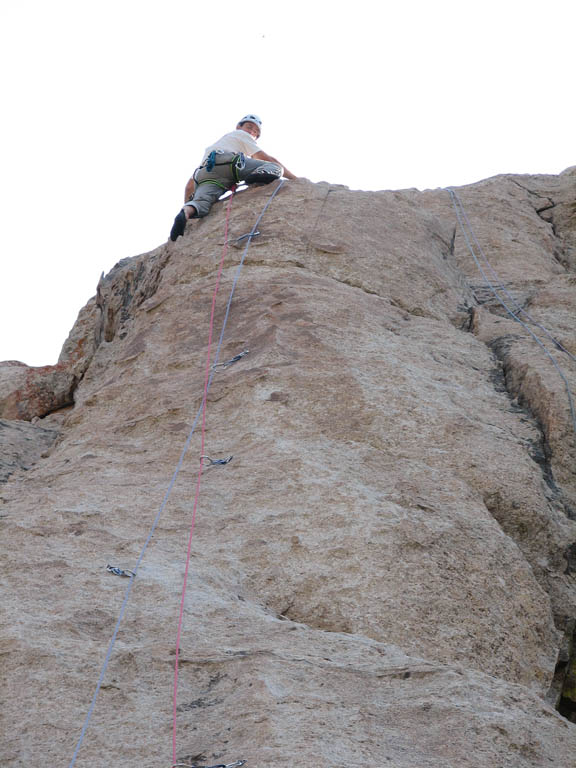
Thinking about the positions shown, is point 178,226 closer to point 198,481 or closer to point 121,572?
point 198,481

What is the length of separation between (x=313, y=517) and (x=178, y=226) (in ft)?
16.5

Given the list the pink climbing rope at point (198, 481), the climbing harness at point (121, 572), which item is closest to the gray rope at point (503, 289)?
the pink climbing rope at point (198, 481)

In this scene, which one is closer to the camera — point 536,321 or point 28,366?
point 536,321

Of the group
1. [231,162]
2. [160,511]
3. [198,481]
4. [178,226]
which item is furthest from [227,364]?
[231,162]

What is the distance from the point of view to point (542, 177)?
13.6 metres

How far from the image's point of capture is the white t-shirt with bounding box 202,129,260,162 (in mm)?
9898

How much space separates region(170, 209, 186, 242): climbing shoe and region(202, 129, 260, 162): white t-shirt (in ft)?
3.87

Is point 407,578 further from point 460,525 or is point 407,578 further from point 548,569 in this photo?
point 548,569

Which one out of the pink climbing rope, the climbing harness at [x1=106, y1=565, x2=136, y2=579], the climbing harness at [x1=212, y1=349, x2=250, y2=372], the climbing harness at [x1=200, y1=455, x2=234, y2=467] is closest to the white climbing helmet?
the pink climbing rope

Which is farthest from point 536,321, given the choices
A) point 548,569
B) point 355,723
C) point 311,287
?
point 355,723

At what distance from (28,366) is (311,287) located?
446cm

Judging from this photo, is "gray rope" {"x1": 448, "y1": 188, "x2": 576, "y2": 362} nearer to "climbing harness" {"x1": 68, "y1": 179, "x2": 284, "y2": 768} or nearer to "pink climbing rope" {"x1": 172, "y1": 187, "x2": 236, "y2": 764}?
"climbing harness" {"x1": 68, "y1": 179, "x2": 284, "y2": 768}

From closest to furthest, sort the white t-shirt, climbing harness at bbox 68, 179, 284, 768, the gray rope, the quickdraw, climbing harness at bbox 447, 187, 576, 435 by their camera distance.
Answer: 1. the quickdraw
2. climbing harness at bbox 68, 179, 284, 768
3. climbing harness at bbox 447, 187, 576, 435
4. the gray rope
5. the white t-shirt

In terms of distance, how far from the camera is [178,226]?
29.8 feet
